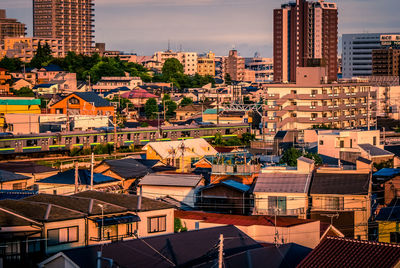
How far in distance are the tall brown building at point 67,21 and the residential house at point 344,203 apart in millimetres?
86043

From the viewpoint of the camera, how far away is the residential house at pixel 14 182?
20750mm

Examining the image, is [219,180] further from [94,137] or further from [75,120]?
[75,120]

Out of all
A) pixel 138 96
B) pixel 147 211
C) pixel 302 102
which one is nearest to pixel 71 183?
pixel 147 211

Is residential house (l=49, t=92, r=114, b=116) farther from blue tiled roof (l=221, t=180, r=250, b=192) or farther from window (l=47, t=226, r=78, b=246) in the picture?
window (l=47, t=226, r=78, b=246)

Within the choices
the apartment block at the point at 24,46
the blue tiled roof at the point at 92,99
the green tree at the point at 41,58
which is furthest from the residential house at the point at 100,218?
the apartment block at the point at 24,46

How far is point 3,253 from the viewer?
11.1 m

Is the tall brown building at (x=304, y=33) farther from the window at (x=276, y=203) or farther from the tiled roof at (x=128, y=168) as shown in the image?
the window at (x=276, y=203)

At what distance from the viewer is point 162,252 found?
11.3 meters

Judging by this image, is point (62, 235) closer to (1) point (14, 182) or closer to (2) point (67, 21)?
(1) point (14, 182)

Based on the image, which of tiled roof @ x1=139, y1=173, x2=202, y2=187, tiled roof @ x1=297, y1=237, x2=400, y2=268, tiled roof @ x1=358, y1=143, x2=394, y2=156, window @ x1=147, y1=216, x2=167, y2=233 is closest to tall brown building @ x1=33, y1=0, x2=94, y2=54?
tiled roof @ x1=358, y1=143, x2=394, y2=156

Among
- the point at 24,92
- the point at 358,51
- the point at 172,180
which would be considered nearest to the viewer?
the point at 172,180

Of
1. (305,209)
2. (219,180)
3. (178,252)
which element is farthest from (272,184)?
(178,252)

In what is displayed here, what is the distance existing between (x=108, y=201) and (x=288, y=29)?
66.8m

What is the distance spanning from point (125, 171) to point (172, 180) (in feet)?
14.3
